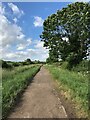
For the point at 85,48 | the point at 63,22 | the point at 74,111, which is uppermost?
the point at 63,22

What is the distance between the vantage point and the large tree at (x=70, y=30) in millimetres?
39000

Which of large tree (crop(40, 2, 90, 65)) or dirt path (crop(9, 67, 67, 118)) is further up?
large tree (crop(40, 2, 90, 65))

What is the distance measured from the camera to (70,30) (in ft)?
137

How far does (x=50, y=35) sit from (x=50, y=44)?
60.3 inches

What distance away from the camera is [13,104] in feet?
36.4

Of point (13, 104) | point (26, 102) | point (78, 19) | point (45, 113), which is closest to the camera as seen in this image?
point (45, 113)

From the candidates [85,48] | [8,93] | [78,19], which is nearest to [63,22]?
[78,19]

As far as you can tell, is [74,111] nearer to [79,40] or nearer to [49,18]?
[79,40]

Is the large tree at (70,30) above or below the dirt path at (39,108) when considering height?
above

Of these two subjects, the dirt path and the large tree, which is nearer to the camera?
the dirt path

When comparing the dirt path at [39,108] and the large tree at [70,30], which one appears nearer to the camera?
the dirt path at [39,108]

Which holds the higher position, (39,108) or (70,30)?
(70,30)

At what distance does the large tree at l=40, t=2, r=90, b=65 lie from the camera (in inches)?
1535

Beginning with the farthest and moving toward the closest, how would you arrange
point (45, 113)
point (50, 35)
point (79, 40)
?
1. point (50, 35)
2. point (79, 40)
3. point (45, 113)
